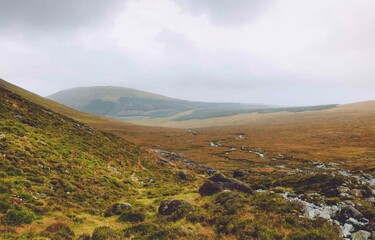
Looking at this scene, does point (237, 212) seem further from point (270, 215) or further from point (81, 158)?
point (81, 158)

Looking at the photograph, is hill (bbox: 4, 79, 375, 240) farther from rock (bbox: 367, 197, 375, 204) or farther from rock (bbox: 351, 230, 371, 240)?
rock (bbox: 351, 230, 371, 240)

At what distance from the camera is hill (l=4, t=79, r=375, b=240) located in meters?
16.2

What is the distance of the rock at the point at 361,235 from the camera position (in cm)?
1468

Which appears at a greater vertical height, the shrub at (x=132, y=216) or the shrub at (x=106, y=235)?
the shrub at (x=106, y=235)

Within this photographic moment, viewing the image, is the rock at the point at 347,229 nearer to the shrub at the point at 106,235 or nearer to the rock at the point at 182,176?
the shrub at the point at 106,235

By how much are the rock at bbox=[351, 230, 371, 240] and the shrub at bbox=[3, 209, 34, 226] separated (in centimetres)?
1889

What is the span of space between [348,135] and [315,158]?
66.1 m

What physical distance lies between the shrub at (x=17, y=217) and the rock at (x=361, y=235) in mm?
18892

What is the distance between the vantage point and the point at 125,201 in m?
25.6

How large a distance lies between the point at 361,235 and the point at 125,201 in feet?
60.3

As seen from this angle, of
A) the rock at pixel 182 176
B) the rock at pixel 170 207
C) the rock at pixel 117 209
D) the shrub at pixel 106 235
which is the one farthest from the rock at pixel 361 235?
the rock at pixel 182 176

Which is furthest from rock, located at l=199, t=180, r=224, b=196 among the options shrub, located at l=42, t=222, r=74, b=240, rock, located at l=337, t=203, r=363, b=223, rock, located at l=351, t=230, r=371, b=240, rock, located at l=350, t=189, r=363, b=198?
shrub, located at l=42, t=222, r=74, b=240

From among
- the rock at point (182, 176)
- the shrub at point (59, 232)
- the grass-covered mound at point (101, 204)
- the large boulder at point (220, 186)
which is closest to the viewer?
the shrub at point (59, 232)

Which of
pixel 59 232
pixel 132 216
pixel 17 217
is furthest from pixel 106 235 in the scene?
pixel 17 217
